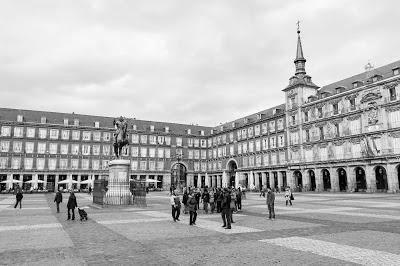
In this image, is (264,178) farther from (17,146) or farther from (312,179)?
(17,146)

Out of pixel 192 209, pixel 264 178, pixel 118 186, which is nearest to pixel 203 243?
pixel 192 209

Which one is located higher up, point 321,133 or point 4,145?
point 4,145

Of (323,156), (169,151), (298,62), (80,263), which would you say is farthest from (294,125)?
(80,263)

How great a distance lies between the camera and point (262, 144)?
63719 mm

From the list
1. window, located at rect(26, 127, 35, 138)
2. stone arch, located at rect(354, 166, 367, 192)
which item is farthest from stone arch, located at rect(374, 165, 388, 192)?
window, located at rect(26, 127, 35, 138)

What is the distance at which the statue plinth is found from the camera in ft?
77.2

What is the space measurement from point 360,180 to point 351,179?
1.58 m

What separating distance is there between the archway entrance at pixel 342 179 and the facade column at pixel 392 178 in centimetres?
727

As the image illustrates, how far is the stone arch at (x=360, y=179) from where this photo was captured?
44.6 metres

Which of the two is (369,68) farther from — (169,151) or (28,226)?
(28,226)

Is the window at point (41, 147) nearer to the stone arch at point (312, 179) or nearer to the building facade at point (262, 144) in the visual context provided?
the building facade at point (262, 144)

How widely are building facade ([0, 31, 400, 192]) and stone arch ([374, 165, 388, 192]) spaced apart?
12 centimetres

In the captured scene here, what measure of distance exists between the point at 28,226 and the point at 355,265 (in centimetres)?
1239

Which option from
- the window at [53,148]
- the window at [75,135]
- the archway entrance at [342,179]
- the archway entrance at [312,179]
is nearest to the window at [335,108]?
the archway entrance at [342,179]
